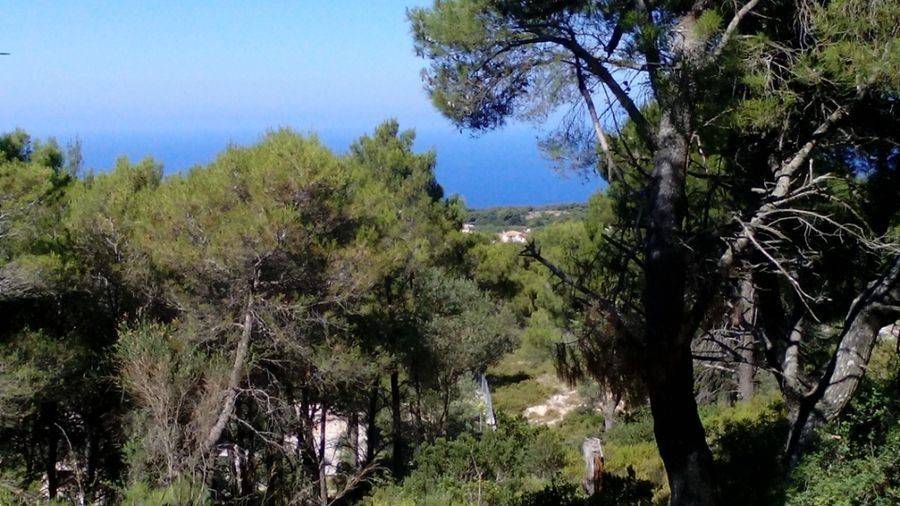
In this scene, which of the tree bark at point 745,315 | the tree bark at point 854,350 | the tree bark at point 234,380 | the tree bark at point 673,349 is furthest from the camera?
the tree bark at point 234,380

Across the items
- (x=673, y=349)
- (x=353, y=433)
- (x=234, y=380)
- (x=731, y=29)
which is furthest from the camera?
(x=353, y=433)

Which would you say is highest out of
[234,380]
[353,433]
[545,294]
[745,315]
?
[545,294]

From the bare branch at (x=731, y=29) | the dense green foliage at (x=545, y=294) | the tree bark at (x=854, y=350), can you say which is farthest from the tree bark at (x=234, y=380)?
the bare branch at (x=731, y=29)

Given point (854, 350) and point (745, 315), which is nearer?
point (854, 350)

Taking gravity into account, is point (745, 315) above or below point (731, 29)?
below

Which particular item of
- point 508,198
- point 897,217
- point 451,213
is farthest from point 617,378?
point 508,198

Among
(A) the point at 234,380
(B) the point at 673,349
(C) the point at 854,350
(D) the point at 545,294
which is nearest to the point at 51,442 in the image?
(A) the point at 234,380

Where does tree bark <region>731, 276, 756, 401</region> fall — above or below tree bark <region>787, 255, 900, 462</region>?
above

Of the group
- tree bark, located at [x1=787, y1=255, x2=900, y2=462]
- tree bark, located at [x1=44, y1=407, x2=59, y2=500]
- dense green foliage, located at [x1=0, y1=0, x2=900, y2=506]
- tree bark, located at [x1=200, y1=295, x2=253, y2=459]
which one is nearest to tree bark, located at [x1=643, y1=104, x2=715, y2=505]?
dense green foliage, located at [x1=0, y1=0, x2=900, y2=506]

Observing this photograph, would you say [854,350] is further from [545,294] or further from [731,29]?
[545,294]

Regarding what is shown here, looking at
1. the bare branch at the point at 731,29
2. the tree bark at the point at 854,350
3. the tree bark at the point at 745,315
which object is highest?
the bare branch at the point at 731,29

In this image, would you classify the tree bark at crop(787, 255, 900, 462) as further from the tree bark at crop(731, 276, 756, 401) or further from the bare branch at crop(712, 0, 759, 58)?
the bare branch at crop(712, 0, 759, 58)

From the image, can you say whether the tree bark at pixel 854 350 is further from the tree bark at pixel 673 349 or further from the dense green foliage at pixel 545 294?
the tree bark at pixel 673 349

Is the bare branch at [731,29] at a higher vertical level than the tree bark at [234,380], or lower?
higher
